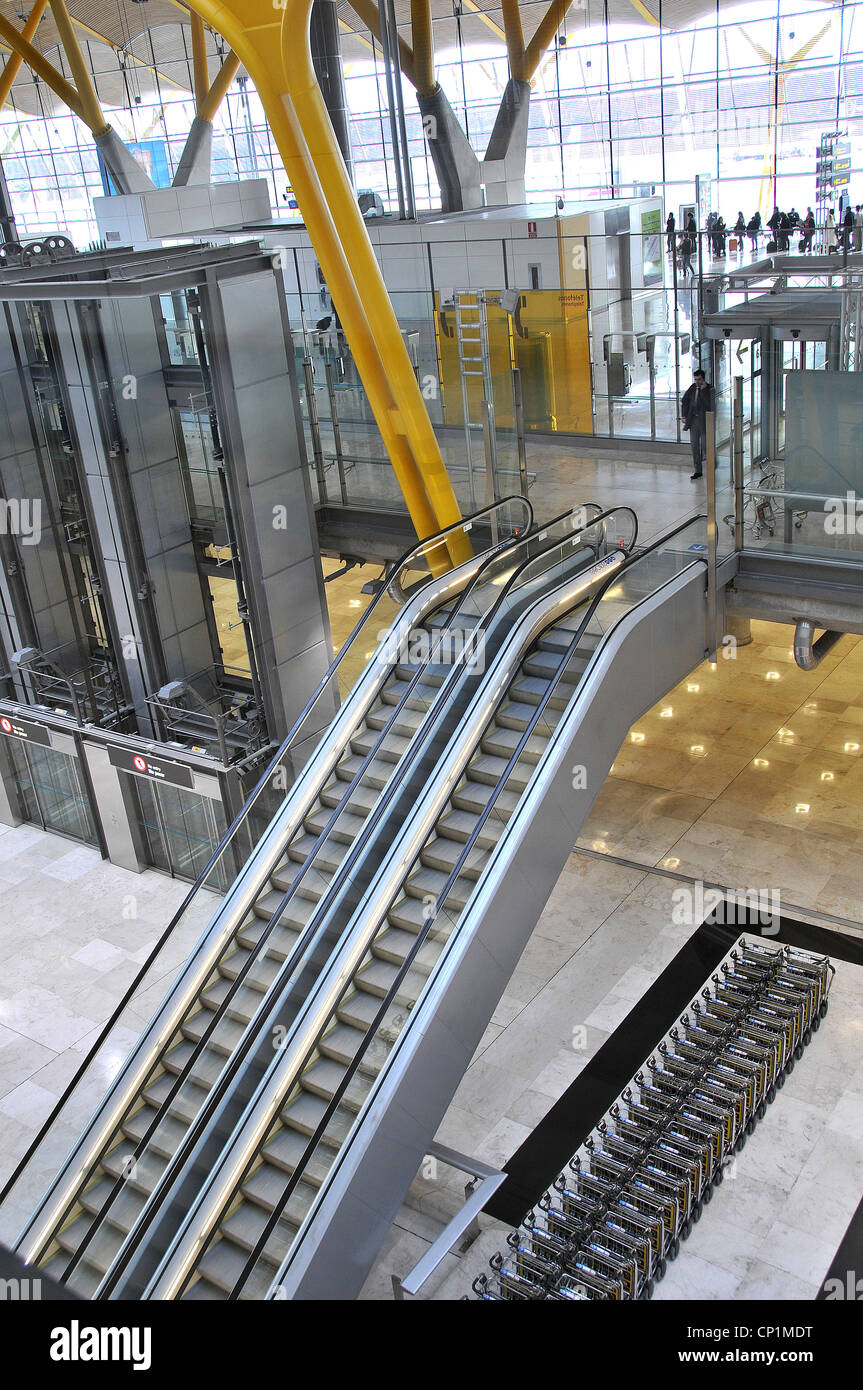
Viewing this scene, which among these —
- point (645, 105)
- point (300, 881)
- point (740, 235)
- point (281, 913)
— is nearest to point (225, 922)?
point (281, 913)

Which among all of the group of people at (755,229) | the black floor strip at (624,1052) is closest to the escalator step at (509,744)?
the black floor strip at (624,1052)

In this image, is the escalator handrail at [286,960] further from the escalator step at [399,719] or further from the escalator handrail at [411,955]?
the escalator handrail at [411,955]

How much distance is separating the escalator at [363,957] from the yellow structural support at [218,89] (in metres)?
25.4

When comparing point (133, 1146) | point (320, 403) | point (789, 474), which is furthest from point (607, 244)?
point (133, 1146)

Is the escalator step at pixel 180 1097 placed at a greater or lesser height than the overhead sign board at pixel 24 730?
lesser

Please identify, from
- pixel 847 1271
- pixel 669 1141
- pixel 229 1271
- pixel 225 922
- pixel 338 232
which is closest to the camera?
pixel 229 1271

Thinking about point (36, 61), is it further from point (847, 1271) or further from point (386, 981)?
point (847, 1271)

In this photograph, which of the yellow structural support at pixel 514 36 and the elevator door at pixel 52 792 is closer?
the elevator door at pixel 52 792

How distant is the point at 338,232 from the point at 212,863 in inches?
297

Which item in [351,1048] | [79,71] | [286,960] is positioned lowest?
A: [351,1048]

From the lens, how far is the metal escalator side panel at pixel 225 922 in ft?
33.0

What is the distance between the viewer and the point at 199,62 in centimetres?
3262

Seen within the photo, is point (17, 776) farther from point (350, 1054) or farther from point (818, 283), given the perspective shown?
point (818, 283)

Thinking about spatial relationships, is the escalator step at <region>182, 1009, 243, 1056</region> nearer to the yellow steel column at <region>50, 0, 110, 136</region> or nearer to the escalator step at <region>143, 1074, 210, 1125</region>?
the escalator step at <region>143, 1074, 210, 1125</region>
